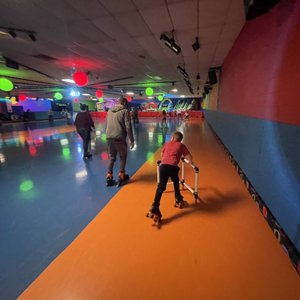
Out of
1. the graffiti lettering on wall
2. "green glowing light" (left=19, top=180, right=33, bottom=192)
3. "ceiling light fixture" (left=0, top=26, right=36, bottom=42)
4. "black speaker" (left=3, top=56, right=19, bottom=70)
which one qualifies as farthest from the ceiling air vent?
the graffiti lettering on wall

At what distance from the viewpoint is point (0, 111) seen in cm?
1989

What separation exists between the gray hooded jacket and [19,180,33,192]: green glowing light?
1587mm

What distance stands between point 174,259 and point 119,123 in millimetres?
2065

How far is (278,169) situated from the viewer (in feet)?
5.80

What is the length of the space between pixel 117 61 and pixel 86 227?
5763 millimetres

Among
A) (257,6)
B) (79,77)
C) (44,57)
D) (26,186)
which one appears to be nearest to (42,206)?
(26,186)

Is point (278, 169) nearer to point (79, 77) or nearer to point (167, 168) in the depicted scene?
point (167, 168)

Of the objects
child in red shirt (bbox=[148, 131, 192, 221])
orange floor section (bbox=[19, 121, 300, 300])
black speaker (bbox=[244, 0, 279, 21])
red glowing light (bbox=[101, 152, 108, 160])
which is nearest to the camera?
orange floor section (bbox=[19, 121, 300, 300])

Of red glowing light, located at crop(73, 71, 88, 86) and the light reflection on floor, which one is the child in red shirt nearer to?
the light reflection on floor

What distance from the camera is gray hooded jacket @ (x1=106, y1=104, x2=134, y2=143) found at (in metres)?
2.84

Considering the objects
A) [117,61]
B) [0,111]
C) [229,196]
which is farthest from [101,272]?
[0,111]

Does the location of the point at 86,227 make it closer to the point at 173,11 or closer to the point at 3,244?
the point at 3,244

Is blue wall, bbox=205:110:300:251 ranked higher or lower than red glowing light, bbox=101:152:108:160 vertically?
higher

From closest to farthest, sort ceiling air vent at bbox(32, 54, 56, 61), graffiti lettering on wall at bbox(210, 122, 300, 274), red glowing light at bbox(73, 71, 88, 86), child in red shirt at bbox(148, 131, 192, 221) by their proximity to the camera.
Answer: graffiti lettering on wall at bbox(210, 122, 300, 274), child in red shirt at bbox(148, 131, 192, 221), red glowing light at bbox(73, 71, 88, 86), ceiling air vent at bbox(32, 54, 56, 61)
